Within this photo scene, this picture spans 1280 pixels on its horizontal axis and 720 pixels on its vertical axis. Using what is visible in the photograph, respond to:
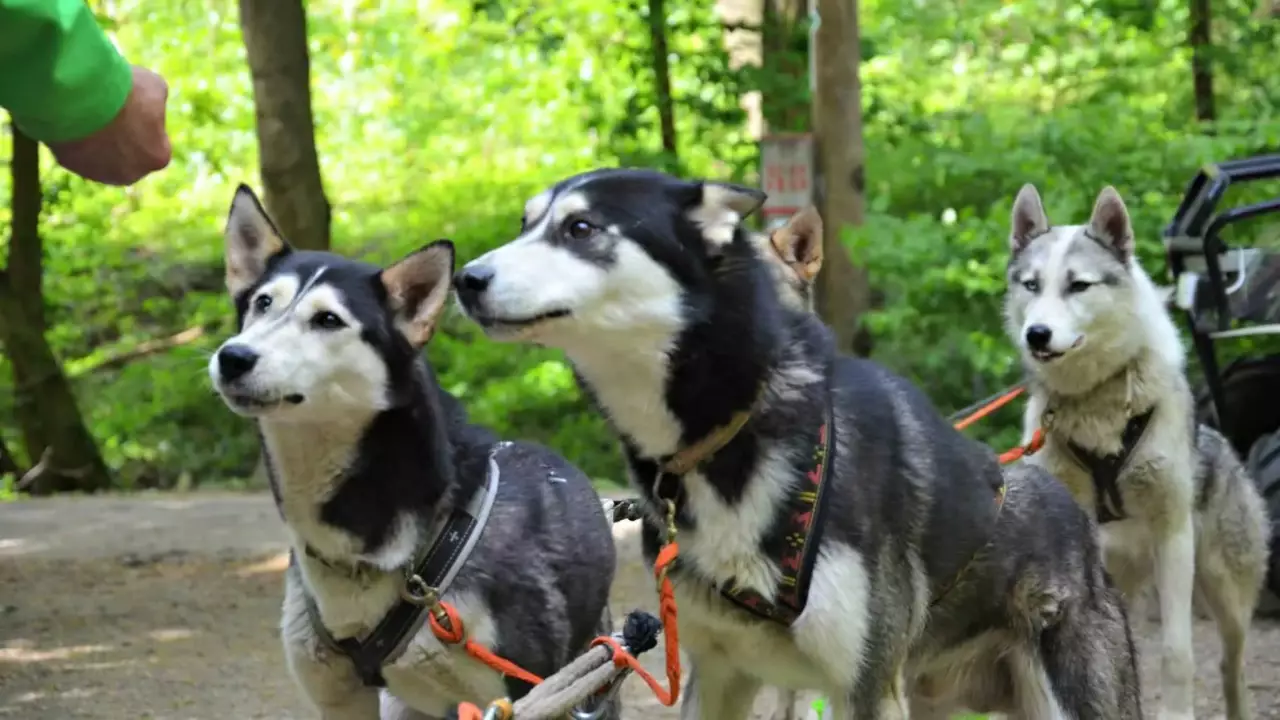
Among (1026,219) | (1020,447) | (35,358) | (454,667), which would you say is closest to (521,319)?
(454,667)

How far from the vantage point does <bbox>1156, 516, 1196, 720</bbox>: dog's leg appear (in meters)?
5.06

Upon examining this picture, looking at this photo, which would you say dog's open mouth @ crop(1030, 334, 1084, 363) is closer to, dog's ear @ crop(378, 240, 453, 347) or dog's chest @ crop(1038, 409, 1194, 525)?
dog's chest @ crop(1038, 409, 1194, 525)

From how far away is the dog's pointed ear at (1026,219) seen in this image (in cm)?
563

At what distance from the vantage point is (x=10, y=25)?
2.65 m

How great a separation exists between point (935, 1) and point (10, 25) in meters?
12.4

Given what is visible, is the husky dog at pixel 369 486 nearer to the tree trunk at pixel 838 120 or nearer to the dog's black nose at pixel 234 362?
the dog's black nose at pixel 234 362

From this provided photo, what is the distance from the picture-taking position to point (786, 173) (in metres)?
9.74

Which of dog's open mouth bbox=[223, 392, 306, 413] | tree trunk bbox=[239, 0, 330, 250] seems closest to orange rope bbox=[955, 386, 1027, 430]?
dog's open mouth bbox=[223, 392, 306, 413]

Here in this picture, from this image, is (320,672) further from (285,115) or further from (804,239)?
(285,115)

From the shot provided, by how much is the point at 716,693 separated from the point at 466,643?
65 centimetres

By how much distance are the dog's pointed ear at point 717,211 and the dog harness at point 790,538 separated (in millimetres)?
382

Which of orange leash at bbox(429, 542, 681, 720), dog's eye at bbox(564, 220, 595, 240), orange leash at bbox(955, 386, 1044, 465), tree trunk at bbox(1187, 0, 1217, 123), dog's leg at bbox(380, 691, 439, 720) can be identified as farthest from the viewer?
tree trunk at bbox(1187, 0, 1217, 123)

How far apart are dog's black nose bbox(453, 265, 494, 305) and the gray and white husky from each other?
3051mm

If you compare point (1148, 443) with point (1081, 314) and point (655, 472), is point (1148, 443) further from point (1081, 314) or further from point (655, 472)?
point (655, 472)
